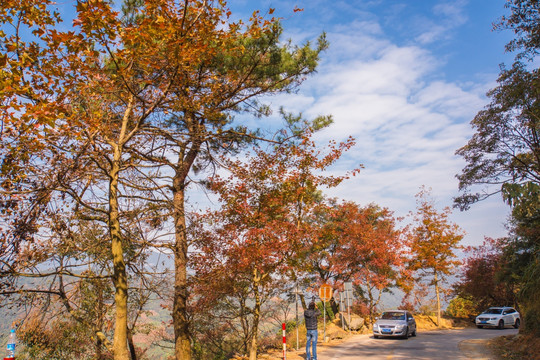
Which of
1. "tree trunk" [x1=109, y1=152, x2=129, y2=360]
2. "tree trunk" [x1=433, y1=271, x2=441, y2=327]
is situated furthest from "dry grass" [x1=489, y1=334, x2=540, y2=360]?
"tree trunk" [x1=433, y1=271, x2=441, y2=327]

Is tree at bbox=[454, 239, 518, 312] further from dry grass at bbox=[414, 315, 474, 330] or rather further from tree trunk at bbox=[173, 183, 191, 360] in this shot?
tree trunk at bbox=[173, 183, 191, 360]

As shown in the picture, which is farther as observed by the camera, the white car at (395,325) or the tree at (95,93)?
the white car at (395,325)

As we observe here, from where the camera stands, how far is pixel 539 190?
589 inches

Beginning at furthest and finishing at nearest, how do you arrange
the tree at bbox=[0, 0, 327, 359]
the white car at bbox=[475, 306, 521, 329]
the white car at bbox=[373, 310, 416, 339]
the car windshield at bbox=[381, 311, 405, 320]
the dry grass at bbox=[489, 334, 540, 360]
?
the white car at bbox=[475, 306, 521, 329], the car windshield at bbox=[381, 311, 405, 320], the white car at bbox=[373, 310, 416, 339], the dry grass at bbox=[489, 334, 540, 360], the tree at bbox=[0, 0, 327, 359]

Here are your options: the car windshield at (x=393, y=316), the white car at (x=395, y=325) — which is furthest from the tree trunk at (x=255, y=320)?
the car windshield at (x=393, y=316)

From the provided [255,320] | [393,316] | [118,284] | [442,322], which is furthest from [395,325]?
[118,284]

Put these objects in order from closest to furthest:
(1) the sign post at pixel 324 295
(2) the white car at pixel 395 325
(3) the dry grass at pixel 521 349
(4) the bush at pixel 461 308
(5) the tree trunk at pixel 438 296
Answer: (3) the dry grass at pixel 521 349, (1) the sign post at pixel 324 295, (2) the white car at pixel 395 325, (5) the tree trunk at pixel 438 296, (4) the bush at pixel 461 308

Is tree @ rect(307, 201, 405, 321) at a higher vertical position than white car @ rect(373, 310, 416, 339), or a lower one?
higher

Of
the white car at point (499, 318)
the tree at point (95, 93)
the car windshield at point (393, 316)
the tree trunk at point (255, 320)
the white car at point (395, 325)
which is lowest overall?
the white car at point (499, 318)

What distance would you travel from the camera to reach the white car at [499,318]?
26.7 meters

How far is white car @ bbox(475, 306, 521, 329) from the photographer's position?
26703 mm

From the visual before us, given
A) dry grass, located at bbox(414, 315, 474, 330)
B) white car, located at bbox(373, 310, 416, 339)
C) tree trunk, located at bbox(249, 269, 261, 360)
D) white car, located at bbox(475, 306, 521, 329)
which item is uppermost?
tree trunk, located at bbox(249, 269, 261, 360)

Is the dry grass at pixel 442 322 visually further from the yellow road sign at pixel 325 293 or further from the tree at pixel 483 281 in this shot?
the yellow road sign at pixel 325 293

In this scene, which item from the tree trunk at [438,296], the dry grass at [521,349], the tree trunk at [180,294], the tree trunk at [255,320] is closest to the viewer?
the tree trunk at [180,294]
